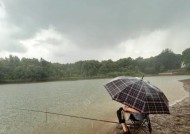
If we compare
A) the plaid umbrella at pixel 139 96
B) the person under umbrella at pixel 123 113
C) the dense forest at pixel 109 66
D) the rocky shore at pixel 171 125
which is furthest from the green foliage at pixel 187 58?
the plaid umbrella at pixel 139 96

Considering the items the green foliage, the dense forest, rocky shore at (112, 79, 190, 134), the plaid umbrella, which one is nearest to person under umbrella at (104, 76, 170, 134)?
the plaid umbrella

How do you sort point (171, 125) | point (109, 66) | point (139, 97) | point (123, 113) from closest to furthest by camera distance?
1. point (139, 97)
2. point (123, 113)
3. point (171, 125)
4. point (109, 66)

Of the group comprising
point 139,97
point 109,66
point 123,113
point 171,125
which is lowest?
point 171,125

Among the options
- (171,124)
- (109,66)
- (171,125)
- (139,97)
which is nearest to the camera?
(139,97)

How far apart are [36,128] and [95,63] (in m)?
115

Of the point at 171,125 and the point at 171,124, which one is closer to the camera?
the point at 171,125

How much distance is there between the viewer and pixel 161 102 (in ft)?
19.6

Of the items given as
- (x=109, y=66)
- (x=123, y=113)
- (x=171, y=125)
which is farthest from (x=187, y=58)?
(x=123, y=113)

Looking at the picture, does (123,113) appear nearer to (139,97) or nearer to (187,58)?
(139,97)

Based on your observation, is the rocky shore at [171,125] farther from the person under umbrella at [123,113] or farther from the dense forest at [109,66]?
the dense forest at [109,66]

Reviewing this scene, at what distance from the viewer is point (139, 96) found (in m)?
5.80

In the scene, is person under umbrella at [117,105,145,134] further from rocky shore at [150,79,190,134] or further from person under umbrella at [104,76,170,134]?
rocky shore at [150,79,190,134]

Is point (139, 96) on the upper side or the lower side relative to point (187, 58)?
lower

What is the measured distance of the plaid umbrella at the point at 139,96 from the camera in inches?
222
